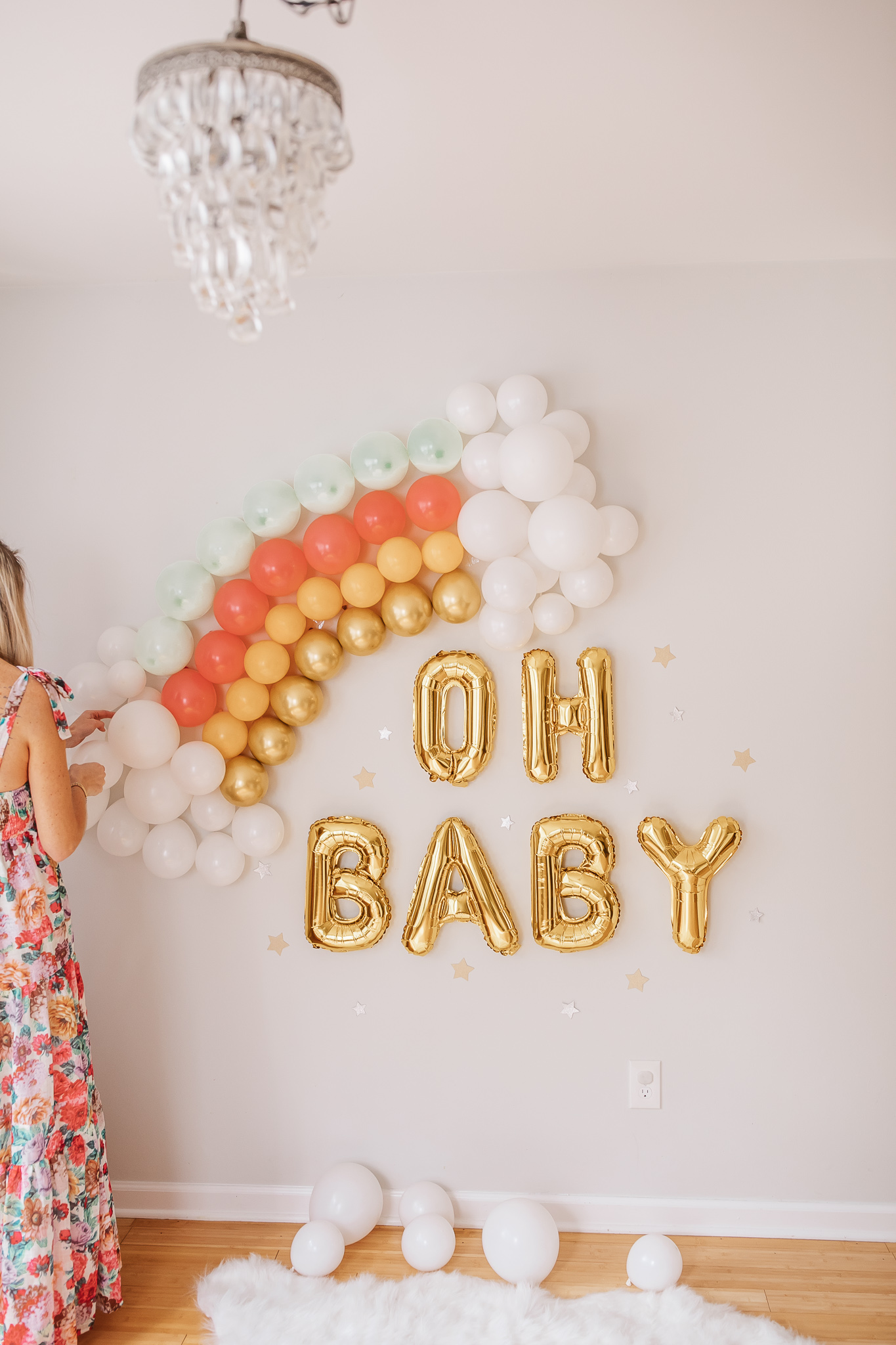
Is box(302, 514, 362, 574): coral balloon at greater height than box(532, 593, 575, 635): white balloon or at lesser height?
greater

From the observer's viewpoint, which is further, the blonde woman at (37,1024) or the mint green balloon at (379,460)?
the mint green balloon at (379,460)

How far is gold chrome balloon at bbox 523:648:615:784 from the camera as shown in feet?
7.20

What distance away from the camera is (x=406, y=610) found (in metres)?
2.14

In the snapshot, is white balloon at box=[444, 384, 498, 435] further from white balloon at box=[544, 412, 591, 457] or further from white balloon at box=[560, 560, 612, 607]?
white balloon at box=[560, 560, 612, 607]

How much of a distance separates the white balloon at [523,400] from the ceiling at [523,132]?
32 cm

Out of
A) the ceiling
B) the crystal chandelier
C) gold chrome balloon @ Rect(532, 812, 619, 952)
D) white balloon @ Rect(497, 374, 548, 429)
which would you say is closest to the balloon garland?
white balloon @ Rect(497, 374, 548, 429)

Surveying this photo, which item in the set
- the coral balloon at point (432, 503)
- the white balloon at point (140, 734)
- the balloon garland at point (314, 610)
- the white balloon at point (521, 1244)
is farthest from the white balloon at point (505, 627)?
the white balloon at point (521, 1244)

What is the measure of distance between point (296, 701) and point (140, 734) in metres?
0.37

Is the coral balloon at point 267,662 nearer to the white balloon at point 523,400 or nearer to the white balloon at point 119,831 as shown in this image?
the white balloon at point 119,831

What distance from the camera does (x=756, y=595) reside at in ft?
7.29

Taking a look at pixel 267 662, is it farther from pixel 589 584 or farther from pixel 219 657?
pixel 589 584

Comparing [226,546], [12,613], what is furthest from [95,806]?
[226,546]

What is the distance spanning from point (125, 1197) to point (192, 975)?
612 mm

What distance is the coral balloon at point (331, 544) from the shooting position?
Answer: 212 centimetres
